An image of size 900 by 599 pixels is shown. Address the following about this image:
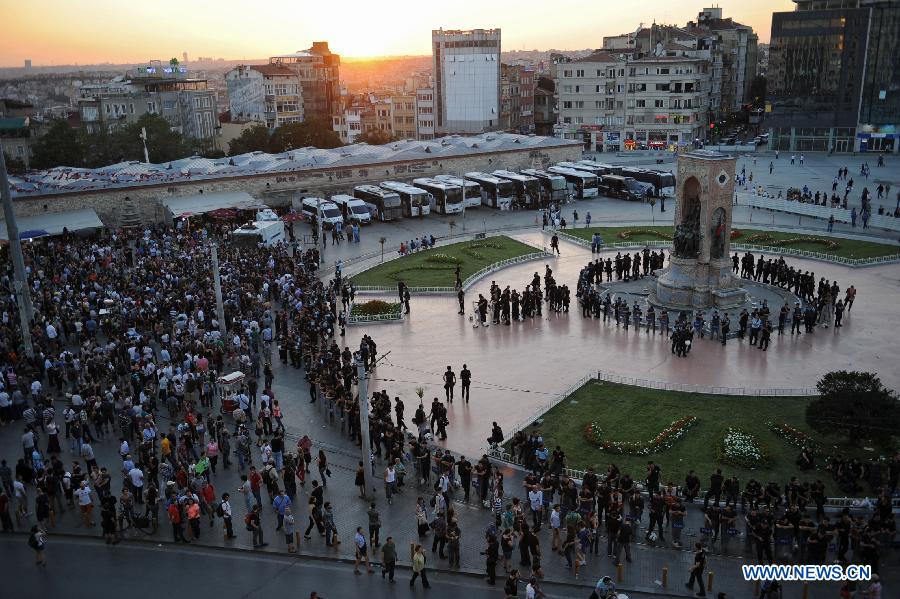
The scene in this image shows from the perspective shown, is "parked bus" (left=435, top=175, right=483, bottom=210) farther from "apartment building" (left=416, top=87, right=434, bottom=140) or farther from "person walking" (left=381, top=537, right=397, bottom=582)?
"apartment building" (left=416, top=87, right=434, bottom=140)

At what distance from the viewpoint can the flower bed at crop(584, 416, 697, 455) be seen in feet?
61.1

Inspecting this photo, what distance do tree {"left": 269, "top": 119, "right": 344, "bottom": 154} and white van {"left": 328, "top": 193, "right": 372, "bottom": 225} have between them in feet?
79.5

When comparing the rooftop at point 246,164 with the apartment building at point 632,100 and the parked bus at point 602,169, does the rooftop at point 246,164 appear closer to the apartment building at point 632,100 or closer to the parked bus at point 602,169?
the parked bus at point 602,169

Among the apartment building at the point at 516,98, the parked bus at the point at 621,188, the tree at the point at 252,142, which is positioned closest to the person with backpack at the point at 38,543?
the parked bus at the point at 621,188

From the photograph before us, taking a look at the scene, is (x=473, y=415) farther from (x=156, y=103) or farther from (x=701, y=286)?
(x=156, y=103)

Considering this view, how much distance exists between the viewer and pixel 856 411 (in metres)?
17.8

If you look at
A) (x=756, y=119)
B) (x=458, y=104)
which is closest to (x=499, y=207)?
(x=458, y=104)

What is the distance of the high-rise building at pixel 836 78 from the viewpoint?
70.7 m

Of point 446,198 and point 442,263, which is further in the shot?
point 446,198

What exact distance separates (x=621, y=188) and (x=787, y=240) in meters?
17.1

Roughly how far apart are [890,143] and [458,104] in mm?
55859

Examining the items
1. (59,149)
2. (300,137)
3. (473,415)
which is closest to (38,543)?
(473,415)

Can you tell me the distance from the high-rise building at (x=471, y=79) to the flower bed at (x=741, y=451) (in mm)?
91256

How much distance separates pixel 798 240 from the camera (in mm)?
38500
